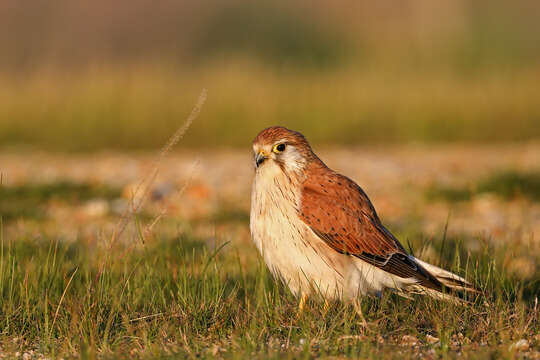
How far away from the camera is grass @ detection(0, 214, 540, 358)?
411cm

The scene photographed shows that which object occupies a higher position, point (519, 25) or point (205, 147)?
point (519, 25)

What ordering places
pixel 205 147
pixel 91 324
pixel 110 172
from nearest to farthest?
pixel 91 324 → pixel 110 172 → pixel 205 147

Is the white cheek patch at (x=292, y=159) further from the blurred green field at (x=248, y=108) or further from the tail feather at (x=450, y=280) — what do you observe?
the blurred green field at (x=248, y=108)

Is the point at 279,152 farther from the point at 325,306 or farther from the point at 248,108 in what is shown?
the point at 248,108

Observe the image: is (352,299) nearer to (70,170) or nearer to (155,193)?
(155,193)

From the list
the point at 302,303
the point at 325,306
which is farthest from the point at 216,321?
the point at 325,306

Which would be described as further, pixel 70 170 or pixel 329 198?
pixel 70 170

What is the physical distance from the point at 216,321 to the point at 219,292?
1.07ft

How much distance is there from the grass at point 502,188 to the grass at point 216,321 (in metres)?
4.16

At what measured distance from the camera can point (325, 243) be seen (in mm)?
4996

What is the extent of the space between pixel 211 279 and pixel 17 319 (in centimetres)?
137

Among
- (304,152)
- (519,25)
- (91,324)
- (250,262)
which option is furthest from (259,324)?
(519,25)

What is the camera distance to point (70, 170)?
12.2 meters

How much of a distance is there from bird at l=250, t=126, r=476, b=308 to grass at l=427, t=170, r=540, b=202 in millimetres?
4470
